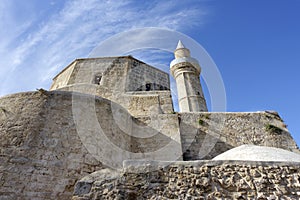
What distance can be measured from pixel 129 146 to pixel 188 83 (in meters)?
8.24

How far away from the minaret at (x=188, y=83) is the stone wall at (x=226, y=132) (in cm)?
433

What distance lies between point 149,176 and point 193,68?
41.1ft

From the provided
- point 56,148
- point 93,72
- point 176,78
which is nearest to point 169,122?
point 56,148

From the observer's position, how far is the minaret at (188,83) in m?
13.3

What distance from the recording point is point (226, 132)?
837 cm

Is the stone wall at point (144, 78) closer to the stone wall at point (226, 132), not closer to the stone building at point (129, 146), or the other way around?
the stone building at point (129, 146)

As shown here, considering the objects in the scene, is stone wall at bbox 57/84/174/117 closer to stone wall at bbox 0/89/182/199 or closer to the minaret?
stone wall at bbox 0/89/182/199

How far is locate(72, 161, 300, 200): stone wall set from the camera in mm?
3000

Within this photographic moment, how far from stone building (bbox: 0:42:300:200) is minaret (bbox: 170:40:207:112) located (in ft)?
5.05

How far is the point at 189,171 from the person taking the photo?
322cm

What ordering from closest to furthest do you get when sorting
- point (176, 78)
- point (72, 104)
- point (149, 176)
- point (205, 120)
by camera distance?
point (149, 176) < point (72, 104) < point (205, 120) < point (176, 78)

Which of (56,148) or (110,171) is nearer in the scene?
(110,171)

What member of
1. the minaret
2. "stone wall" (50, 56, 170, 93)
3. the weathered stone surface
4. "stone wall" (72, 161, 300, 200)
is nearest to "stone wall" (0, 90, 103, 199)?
"stone wall" (72, 161, 300, 200)

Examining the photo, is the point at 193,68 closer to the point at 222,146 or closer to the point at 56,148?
the point at 222,146
